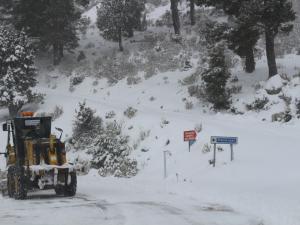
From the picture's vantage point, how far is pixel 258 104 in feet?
75.6

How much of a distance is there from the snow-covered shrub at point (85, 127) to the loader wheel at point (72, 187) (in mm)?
9494

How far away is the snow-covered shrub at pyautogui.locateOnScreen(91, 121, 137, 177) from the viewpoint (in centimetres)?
2056

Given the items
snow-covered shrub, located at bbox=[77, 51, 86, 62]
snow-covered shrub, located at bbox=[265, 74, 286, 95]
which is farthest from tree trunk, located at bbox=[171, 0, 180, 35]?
snow-covered shrub, located at bbox=[265, 74, 286, 95]

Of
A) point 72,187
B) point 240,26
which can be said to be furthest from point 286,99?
point 72,187

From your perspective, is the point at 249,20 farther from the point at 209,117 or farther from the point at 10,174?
the point at 10,174

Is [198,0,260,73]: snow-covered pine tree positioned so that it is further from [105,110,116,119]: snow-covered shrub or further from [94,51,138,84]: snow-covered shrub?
[94,51,138,84]: snow-covered shrub

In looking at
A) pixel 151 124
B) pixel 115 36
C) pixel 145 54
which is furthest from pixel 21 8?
pixel 151 124

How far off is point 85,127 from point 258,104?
317 inches

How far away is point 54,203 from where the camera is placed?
44.9 ft

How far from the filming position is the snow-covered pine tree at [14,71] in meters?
31.1

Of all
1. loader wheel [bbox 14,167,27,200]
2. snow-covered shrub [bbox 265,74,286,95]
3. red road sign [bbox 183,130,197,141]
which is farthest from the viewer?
snow-covered shrub [bbox 265,74,286,95]

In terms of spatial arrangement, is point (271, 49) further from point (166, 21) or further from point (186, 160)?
point (166, 21)

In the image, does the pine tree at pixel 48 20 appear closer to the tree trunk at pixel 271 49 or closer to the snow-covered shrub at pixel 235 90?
the snow-covered shrub at pixel 235 90

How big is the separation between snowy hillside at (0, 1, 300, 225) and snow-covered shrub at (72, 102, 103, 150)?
28.8 inches
